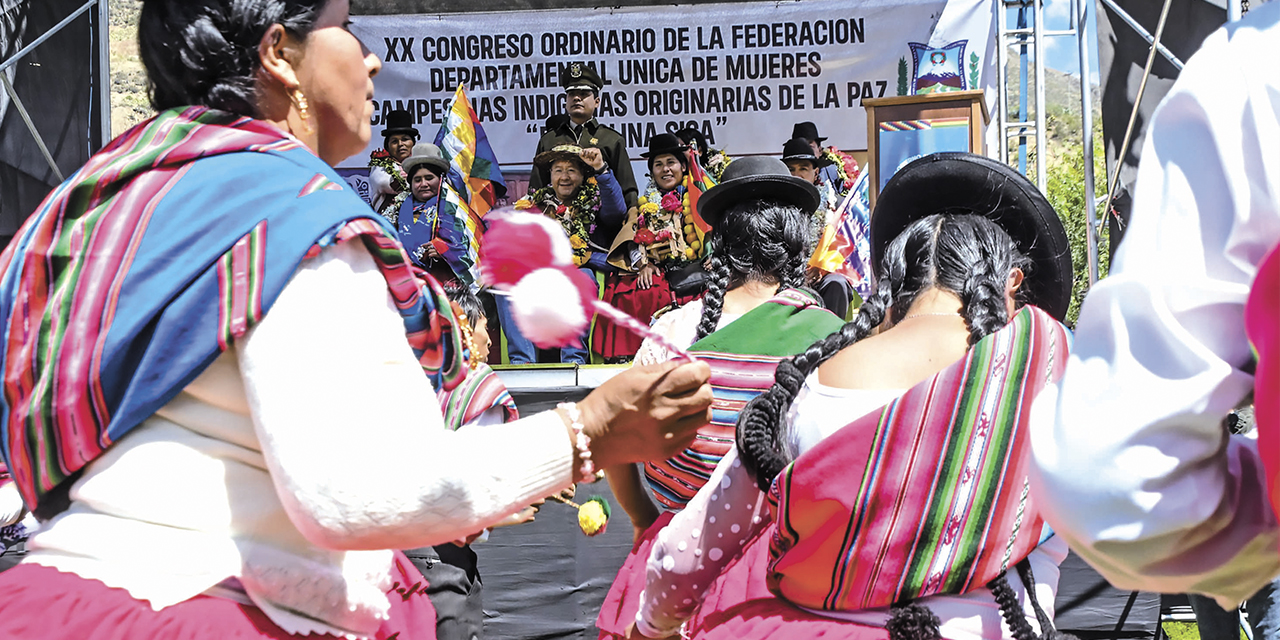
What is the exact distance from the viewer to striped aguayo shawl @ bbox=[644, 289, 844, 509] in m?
3.09

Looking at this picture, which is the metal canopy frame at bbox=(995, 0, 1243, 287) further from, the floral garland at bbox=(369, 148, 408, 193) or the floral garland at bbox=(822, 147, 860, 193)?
the floral garland at bbox=(369, 148, 408, 193)

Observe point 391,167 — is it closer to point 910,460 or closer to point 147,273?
point 910,460

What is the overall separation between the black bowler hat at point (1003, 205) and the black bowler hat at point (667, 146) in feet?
21.1

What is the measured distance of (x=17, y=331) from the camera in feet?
4.30

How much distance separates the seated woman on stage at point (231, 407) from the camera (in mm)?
1205

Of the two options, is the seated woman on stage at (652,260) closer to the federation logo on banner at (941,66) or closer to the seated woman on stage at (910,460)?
the federation logo on banner at (941,66)

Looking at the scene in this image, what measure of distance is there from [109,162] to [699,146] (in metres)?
7.92

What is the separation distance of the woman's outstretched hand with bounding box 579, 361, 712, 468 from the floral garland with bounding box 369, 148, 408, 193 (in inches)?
320

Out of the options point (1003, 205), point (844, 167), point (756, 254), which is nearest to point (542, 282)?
point (1003, 205)

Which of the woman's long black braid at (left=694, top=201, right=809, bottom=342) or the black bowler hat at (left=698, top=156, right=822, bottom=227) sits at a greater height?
the black bowler hat at (left=698, top=156, right=822, bottom=227)

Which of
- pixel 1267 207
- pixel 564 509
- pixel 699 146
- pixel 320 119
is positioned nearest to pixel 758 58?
pixel 699 146

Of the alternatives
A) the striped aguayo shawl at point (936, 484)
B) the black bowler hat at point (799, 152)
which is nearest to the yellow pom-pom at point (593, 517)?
the striped aguayo shawl at point (936, 484)

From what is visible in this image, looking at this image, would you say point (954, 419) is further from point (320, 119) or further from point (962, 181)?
point (320, 119)

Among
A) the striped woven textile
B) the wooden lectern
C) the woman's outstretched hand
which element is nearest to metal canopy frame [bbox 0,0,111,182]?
the striped woven textile
